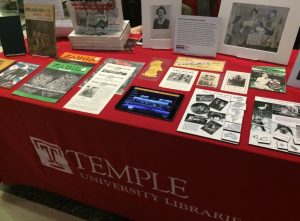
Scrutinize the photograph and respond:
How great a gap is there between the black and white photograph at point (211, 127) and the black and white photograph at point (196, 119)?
0.02 meters

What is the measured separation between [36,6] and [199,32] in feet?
2.37

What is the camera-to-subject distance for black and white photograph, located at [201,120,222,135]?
847 mm

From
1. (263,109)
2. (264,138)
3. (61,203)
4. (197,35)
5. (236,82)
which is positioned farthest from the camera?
(61,203)

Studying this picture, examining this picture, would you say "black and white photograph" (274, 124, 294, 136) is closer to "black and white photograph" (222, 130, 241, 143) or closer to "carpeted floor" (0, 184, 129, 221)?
"black and white photograph" (222, 130, 241, 143)

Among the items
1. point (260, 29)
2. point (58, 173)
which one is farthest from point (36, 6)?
point (260, 29)

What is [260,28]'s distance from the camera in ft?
3.51

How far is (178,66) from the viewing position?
1161mm

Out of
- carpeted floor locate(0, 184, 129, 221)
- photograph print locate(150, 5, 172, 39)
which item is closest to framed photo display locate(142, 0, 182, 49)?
photograph print locate(150, 5, 172, 39)

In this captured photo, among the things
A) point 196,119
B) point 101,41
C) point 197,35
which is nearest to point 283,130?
point 196,119

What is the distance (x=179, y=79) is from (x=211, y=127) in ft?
0.97

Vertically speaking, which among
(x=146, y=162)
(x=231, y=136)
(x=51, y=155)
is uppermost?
(x=231, y=136)

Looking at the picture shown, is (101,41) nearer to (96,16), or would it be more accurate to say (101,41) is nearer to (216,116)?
(96,16)

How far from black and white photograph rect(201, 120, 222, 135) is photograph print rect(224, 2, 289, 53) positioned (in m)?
0.45

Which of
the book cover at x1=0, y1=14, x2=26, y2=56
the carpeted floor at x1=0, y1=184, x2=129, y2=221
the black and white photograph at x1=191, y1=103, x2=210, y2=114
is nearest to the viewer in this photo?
the black and white photograph at x1=191, y1=103, x2=210, y2=114
